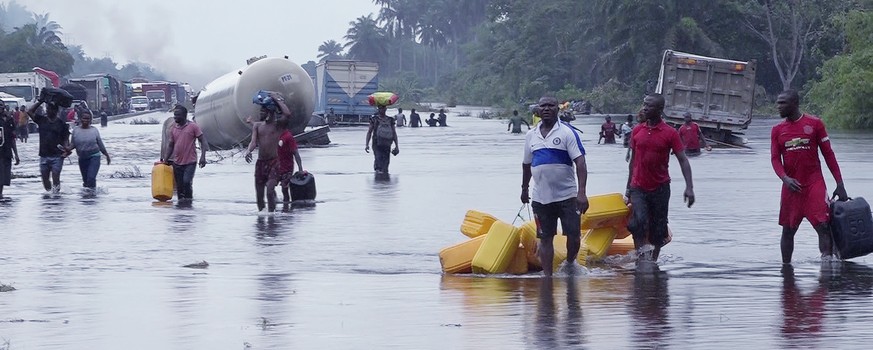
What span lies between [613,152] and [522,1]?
9294 cm

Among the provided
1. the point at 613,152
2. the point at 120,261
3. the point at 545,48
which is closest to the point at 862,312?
the point at 120,261

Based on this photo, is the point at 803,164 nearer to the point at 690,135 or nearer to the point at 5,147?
the point at 5,147

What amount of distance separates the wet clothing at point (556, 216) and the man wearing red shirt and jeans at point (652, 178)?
83 cm

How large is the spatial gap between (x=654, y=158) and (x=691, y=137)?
72.7 ft

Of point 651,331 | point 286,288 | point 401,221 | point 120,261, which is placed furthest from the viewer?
point 401,221

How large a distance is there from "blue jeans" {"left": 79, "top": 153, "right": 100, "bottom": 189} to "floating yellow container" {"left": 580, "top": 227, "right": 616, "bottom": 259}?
1138 centimetres

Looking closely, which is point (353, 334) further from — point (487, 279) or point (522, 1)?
point (522, 1)

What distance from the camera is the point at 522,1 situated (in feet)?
430

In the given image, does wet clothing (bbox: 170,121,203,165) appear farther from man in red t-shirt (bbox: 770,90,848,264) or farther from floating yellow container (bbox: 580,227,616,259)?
man in red t-shirt (bbox: 770,90,848,264)

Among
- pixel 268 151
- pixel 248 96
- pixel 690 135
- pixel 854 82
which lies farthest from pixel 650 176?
pixel 854 82

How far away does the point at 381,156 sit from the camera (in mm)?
28297

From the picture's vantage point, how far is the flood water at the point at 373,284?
362 inches

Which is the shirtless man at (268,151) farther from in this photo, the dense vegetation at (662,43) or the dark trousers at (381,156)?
the dense vegetation at (662,43)

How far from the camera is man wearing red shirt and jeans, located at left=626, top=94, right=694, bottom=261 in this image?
510 inches
